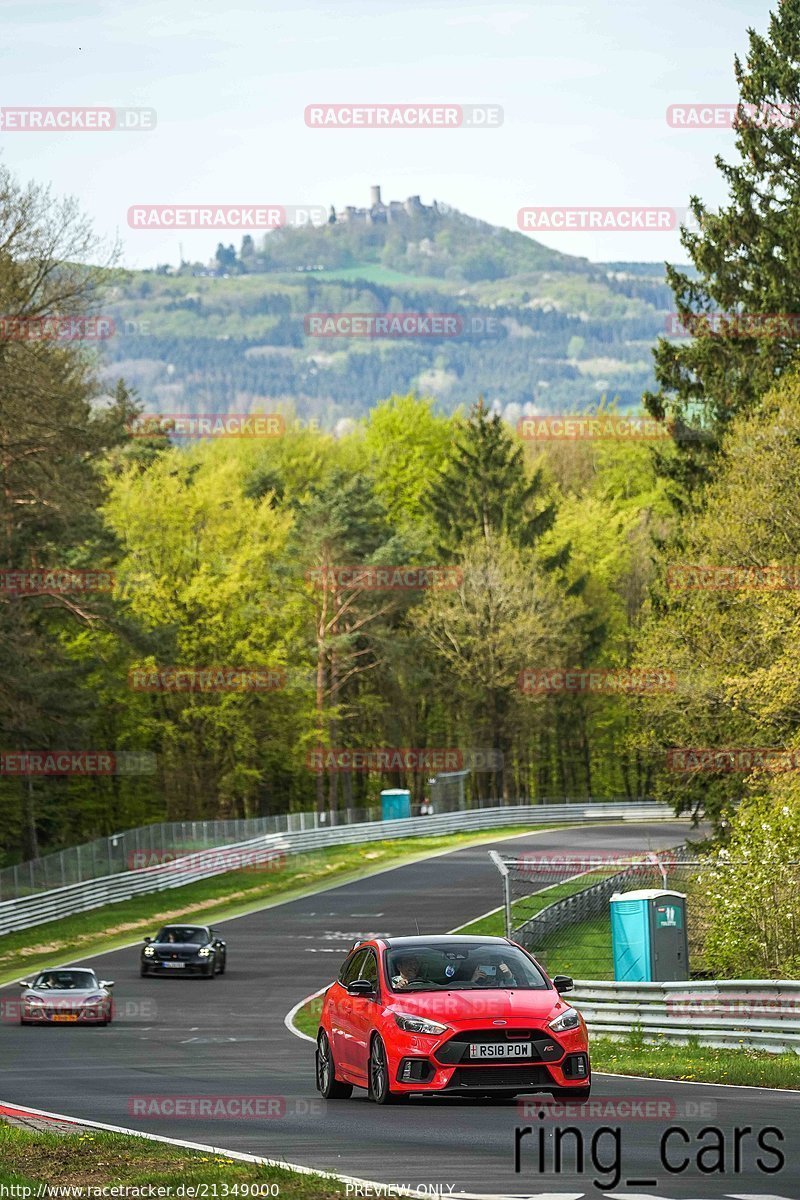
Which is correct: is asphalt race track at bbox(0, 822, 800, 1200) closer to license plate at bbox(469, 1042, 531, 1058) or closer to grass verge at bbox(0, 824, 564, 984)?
license plate at bbox(469, 1042, 531, 1058)

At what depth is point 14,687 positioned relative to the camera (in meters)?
48.2

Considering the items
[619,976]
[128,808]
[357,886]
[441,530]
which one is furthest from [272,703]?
[619,976]

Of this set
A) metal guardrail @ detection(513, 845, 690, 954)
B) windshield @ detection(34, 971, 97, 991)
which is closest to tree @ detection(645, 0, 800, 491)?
metal guardrail @ detection(513, 845, 690, 954)

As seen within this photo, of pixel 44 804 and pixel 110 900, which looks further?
pixel 44 804

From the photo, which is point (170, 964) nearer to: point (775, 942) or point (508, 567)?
point (775, 942)

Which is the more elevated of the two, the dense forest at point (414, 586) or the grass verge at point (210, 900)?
the dense forest at point (414, 586)

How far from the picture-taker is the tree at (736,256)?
161ft

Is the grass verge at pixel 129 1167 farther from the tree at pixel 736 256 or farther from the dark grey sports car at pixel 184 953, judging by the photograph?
the tree at pixel 736 256

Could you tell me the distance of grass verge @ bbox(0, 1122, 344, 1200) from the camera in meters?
10.3

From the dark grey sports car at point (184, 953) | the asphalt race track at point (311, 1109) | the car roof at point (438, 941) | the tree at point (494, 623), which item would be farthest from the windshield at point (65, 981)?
the tree at point (494, 623)

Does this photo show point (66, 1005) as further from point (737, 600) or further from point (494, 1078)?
point (494, 1078)

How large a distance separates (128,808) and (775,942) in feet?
197

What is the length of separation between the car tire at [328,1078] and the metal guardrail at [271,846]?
31.5 meters

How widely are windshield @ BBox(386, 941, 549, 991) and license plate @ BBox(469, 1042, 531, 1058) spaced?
0.86m
